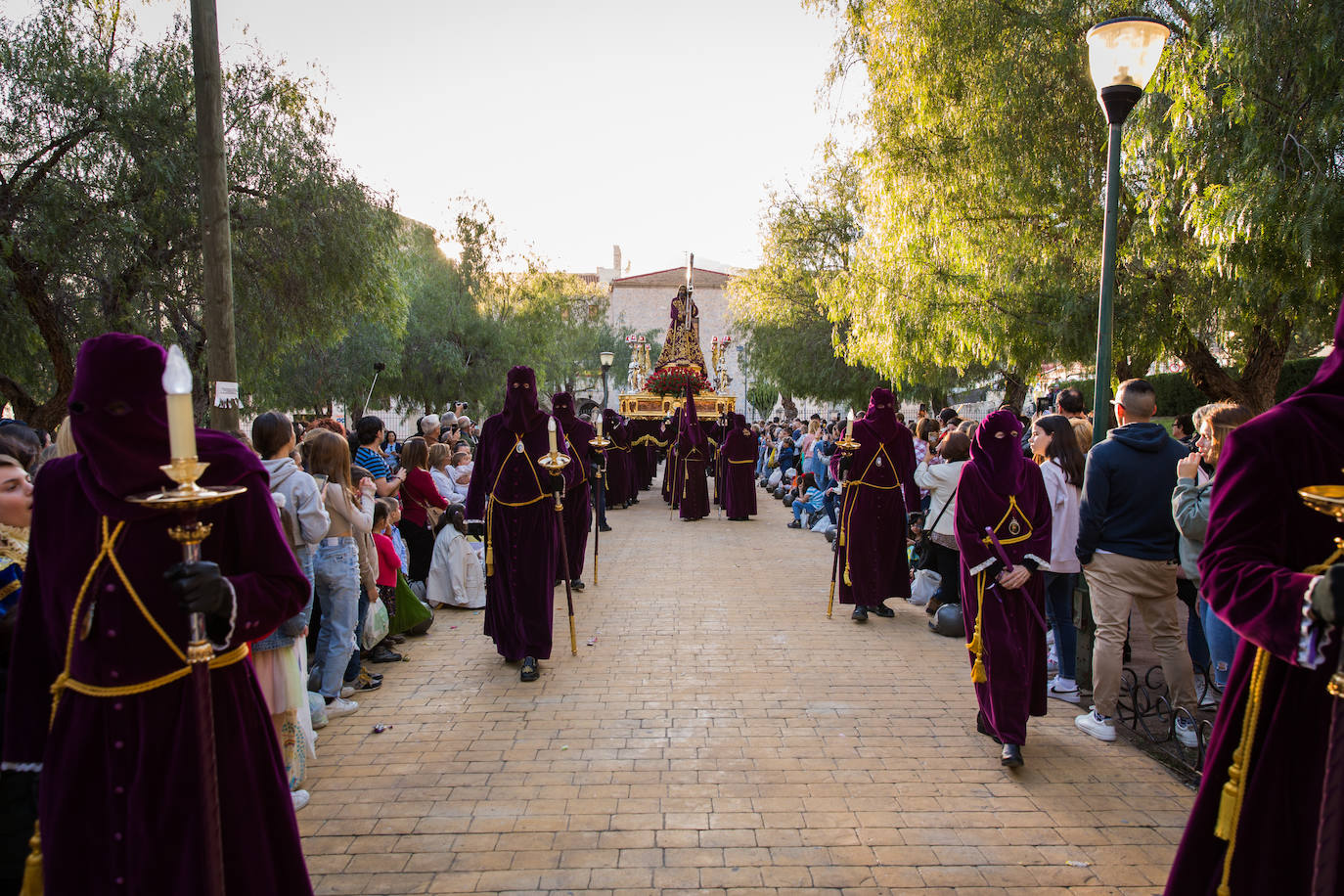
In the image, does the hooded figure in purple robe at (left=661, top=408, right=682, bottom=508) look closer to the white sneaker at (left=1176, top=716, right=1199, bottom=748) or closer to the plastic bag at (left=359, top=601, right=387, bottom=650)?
the plastic bag at (left=359, top=601, right=387, bottom=650)

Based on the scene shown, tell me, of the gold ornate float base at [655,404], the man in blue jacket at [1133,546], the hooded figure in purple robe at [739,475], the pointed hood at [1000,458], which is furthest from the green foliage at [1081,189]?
the gold ornate float base at [655,404]

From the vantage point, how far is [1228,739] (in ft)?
7.71

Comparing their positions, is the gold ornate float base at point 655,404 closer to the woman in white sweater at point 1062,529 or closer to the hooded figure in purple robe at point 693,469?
the hooded figure in purple robe at point 693,469

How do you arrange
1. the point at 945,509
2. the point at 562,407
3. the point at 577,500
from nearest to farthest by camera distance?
the point at 945,509, the point at 577,500, the point at 562,407

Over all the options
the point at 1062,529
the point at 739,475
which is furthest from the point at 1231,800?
the point at 739,475

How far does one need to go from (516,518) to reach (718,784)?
9.86 ft

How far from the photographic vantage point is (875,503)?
28.6 ft

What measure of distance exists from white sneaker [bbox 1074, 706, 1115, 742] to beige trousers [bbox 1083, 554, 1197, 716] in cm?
6

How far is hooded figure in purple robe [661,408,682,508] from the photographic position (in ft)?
62.6

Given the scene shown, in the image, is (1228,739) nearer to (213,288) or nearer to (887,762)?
(887,762)

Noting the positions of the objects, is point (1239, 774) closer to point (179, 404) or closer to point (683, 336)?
point (179, 404)

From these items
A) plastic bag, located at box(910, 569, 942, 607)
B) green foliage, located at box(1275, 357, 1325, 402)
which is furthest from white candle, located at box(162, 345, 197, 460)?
green foliage, located at box(1275, 357, 1325, 402)

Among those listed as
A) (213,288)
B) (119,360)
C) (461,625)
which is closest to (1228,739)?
(119,360)

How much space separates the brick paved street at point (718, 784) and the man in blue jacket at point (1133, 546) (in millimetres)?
510
